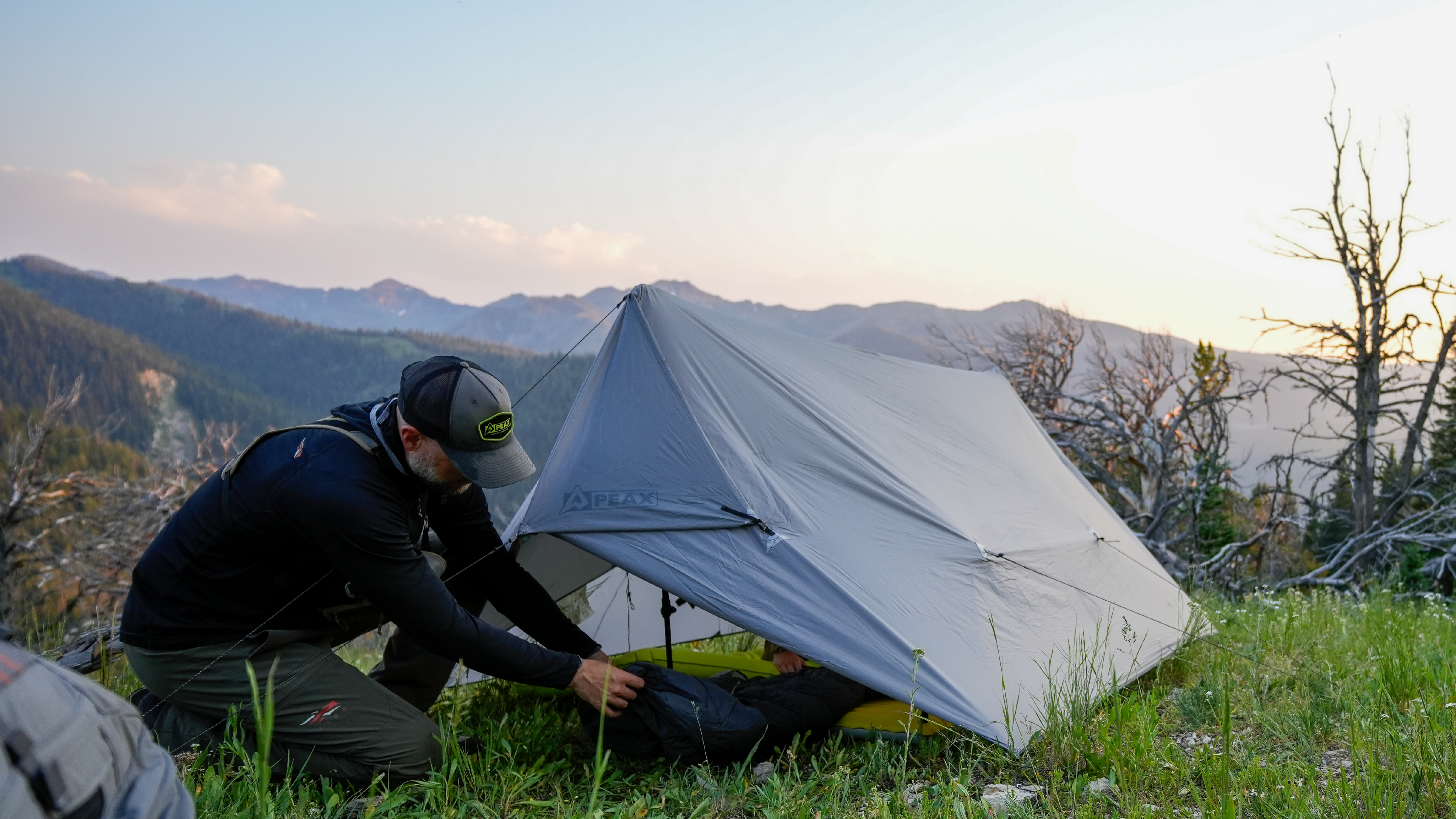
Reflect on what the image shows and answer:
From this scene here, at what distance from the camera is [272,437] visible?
2.78 meters

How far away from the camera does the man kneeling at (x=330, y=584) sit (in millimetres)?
2588

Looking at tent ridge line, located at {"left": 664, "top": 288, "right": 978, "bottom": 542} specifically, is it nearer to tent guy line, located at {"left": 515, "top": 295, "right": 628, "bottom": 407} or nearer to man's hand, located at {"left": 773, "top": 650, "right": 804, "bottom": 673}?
tent guy line, located at {"left": 515, "top": 295, "right": 628, "bottom": 407}

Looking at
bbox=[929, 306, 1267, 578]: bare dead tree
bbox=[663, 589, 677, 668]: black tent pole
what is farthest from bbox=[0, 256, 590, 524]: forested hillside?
bbox=[663, 589, 677, 668]: black tent pole

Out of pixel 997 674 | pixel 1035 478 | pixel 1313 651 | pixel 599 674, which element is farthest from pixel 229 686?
pixel 1313 651

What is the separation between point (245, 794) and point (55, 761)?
183 centimetres

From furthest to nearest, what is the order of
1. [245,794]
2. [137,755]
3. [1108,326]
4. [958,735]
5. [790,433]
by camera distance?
[1108,326]
[790,433]
[958,735]
[245,794]
[137,755]

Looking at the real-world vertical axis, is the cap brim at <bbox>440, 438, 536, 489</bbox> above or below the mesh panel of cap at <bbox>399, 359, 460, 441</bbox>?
below

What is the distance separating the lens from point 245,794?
241 cm

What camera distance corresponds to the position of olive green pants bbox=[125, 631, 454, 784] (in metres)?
2.73

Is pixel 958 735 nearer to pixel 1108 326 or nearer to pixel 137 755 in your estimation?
pixel 137 755

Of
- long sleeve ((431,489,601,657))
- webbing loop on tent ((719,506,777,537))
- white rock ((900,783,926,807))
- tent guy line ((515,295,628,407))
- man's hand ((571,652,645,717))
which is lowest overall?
white rock ((900,783,926,807))

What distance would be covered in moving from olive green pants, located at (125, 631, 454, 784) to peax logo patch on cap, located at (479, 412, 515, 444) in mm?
901

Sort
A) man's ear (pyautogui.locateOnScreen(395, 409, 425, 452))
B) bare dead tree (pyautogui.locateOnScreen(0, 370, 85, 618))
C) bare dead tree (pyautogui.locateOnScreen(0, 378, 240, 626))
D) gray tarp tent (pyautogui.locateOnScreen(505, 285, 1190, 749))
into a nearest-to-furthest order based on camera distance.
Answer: man's ear (pyautogui.locateOnScreen(395, 409, 425, 452)) → gray tarp tent (pyautogui.locateOnScreen(505, 285, 1190, 749)) → bare dead tree (pyautogui.locateOnScreen(0, 370, 85, 618)) → bare dead tree (pyautogui.locateOnScreen(0, 378, 240, 626))

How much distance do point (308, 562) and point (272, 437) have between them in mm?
402
